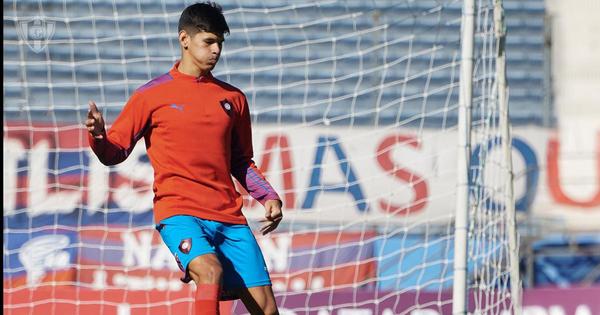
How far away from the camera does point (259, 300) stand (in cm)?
376

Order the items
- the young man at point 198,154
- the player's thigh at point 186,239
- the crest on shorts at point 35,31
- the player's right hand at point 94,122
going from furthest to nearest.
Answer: the crest on shorts at point 35,31, the young man at point 198,154, the player's thigh at point 186,239, the player's right hand at point 94,122

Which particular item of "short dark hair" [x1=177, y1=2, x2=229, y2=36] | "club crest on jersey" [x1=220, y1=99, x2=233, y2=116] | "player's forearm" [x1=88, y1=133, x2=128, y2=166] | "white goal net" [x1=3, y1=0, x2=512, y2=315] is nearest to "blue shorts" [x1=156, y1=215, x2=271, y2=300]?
"player's forearm" [x1=88, y1=133, x2=128, y2=166]

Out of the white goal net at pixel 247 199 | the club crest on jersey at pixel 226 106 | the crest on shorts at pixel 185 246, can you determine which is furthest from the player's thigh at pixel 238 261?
the white goal net at pixel 247 199

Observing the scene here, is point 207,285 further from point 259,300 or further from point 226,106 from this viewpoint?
point 226,106

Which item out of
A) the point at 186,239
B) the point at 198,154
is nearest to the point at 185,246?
the point at 186,239

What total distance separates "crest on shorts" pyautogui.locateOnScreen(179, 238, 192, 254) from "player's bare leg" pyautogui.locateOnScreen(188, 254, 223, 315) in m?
0.05

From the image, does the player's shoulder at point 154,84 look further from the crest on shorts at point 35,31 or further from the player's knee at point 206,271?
the crest on shorts at point 35,31

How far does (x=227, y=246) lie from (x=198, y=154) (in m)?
0.29

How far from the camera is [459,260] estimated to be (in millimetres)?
4531

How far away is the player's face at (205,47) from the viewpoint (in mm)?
A: 3750

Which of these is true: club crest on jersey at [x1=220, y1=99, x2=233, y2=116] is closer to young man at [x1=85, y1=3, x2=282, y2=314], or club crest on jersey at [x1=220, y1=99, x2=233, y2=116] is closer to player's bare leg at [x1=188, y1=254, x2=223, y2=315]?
young man at [x1=85, y1=3, x2=282, y2=314]

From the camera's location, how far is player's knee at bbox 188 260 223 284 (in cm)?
354

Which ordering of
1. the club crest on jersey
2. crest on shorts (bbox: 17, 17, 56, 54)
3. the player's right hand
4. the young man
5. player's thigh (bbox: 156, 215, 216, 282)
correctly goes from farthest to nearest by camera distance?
crest on shorts (bbox: 17, 17, 56, 54)
the club crest on jersey
the young man
player's thigh (bbox: 156, 215, 216, 282)
the player's right hand

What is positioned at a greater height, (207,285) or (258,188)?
(258,188)
